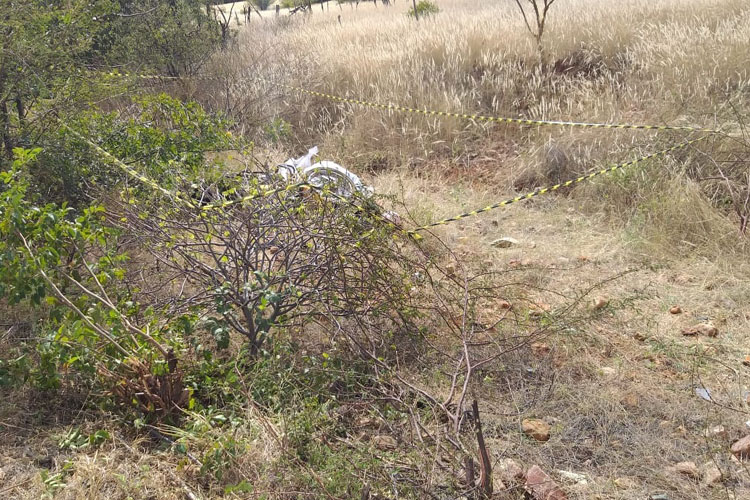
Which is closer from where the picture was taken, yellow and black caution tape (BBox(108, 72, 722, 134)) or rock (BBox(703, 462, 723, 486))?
rock (BBox(703, 462, 723, 486))

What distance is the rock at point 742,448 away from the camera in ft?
8.20

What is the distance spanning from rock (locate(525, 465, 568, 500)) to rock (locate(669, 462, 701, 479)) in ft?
1.56

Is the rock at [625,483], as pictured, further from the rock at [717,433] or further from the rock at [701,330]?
the rock at [701,330]

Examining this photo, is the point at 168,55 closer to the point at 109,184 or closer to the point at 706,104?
the point at 109,184

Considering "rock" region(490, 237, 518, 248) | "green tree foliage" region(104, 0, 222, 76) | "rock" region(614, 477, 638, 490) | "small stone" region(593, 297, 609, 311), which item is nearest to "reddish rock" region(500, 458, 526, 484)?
"rock" region(614, 477, 638, 490)

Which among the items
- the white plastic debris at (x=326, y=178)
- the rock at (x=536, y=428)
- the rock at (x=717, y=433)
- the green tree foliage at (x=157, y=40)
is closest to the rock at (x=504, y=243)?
the white plastic debris at (x=326, y=178)

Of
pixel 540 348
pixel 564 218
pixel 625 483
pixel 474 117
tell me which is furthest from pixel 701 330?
pixel 474 117

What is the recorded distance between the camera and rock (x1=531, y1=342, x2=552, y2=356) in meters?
3.35

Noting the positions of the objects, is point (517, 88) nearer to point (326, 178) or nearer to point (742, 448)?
point (326, 178)

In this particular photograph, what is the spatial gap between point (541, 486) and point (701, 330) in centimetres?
170

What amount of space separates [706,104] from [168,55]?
269 inches

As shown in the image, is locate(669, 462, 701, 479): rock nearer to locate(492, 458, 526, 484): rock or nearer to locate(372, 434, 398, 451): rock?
locate(492, 458, 526, 484): rock

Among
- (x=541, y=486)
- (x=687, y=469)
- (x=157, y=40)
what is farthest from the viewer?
(x=157, y=40)

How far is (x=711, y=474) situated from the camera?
2422 millimetres
